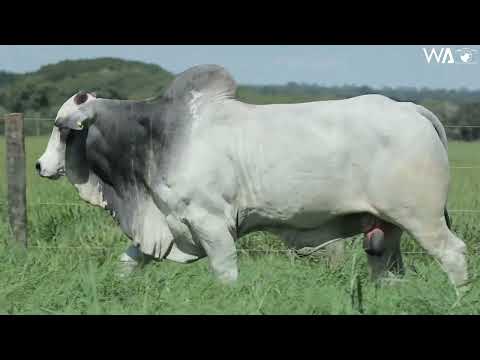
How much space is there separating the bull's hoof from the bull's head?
5.29 feet

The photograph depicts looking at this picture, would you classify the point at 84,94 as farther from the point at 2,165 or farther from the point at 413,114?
the point at 2,165

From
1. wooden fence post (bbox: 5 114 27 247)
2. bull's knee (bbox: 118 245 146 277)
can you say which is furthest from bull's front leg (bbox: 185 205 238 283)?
wooden fence post (bbox: 5 114 27 247)

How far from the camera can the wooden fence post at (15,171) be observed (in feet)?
19.3

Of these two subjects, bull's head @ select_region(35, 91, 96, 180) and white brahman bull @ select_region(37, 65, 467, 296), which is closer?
white brahman bull @ select_region(37, 65, 467, 296)

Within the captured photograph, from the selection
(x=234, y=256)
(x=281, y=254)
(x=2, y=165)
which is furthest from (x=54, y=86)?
(x=234, y=256)

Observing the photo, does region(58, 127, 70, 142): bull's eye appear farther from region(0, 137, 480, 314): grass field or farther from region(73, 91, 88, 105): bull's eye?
region(0, 137, 480, 314): grass field

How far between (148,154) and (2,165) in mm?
3489

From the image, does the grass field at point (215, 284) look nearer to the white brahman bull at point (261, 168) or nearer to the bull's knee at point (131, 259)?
the bull's knee at point (131, 259)

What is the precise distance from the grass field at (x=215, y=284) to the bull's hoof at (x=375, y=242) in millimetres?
95

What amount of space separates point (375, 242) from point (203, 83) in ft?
4.03

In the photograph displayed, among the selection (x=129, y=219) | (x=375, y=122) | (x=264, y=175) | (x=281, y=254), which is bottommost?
(x=281, y=254)

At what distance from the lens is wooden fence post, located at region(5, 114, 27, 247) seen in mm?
5879

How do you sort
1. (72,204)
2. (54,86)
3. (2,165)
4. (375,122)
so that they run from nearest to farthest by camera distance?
(375,122) → (72,204) → (2,165) → (54,86)

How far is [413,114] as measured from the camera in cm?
459
